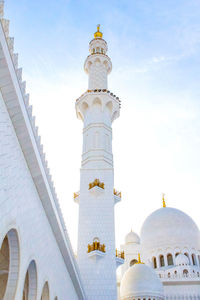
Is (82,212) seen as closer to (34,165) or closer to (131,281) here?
(131,281)

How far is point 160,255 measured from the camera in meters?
30.7

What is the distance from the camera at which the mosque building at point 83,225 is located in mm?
7270

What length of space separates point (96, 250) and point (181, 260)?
43.3ft

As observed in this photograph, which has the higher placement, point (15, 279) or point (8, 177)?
point (8, 177)

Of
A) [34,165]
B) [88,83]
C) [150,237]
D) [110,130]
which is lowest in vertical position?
[34,165]

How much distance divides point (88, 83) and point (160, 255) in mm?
18812

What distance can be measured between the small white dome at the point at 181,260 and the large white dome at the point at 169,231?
2.69 metres

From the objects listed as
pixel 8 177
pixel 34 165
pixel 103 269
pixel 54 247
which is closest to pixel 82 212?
pixel 103 269

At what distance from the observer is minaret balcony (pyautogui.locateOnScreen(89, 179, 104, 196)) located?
19547 mm

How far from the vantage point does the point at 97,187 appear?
19.5 metres

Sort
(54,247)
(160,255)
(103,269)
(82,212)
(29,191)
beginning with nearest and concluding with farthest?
(29,191) → (54,247) → (103,269) → (82,212) → (160,255)

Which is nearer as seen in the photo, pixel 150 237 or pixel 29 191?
pixel 29 191

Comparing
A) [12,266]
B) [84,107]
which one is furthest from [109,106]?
[12,266]

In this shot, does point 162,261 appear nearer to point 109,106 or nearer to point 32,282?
point 109,106
